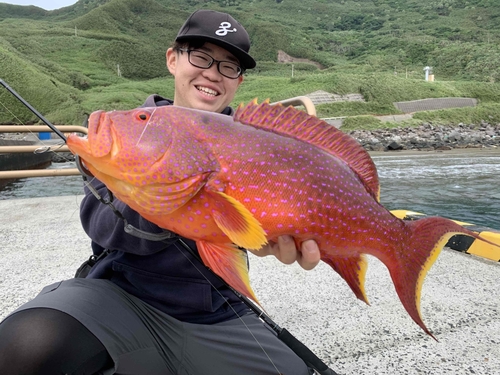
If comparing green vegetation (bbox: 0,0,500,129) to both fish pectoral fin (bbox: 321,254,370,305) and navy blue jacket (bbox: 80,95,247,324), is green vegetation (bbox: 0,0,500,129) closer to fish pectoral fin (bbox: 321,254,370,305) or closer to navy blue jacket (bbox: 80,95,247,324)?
navy blue jacket (bbox: 80,95,247,324)

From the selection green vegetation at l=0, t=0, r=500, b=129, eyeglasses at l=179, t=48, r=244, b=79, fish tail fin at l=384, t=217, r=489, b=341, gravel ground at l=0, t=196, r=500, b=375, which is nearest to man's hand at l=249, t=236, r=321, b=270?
fish tail fin at l=384, t=217, r=489, b=341

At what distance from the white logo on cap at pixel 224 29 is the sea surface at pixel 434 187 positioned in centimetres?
559

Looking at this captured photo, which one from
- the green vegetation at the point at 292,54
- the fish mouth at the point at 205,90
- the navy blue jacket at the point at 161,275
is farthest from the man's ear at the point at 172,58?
the green vegetation at the point at 292,54

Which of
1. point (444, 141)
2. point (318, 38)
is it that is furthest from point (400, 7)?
point (444, 141)

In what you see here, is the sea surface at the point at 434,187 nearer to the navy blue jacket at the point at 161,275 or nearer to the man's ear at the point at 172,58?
the man's ear at the point at 172,58

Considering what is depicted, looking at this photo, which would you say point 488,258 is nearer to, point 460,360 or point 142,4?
point 460,360

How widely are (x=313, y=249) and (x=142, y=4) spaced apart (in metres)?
88.1

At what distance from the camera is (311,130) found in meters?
1.49

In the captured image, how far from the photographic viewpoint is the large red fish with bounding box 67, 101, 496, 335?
3.92 feet

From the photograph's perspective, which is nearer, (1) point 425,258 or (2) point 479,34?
(1) point 425,258

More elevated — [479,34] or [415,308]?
[479,34]

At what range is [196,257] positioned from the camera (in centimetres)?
165

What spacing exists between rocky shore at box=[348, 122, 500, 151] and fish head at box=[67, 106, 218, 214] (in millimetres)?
20386

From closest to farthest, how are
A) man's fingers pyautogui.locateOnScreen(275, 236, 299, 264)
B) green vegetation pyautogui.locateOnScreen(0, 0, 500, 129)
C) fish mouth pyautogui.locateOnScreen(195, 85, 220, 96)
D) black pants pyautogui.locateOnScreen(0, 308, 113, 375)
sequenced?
1. black pants pyautogui.locateOnScreen(0, 308, 113, 375)
2. man's fingers pyautogui.locateOnScreen(275, 236, 299, 264)
3. fish mouth pyautogui.locateOnScreen(195, 85, 220, 96)
4. green vegetation pyautogui.locateOnScreen(0, 0, 500, 129)
